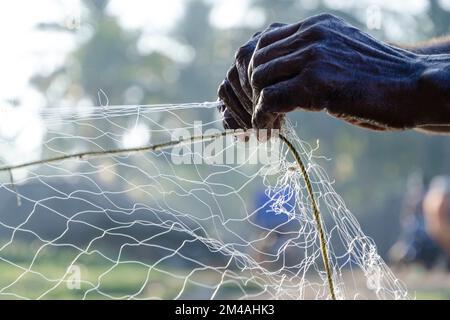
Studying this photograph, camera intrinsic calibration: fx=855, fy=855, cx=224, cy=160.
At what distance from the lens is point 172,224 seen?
1.64 meters

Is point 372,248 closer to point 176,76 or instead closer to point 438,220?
point 438,220

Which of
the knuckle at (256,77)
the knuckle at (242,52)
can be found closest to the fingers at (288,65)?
the knuckle at (256,77)

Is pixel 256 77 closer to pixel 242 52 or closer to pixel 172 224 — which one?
pixel 242 52

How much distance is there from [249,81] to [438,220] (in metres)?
8.28

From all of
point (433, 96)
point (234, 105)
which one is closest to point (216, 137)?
point (234, 105)

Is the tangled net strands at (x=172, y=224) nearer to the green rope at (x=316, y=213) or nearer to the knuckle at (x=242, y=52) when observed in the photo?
the green rope at (x=316, y=213)

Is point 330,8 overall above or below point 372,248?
above

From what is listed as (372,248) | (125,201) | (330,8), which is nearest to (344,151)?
(330,8)

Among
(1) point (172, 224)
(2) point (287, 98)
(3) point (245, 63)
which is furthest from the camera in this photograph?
(1) point (172, 224)

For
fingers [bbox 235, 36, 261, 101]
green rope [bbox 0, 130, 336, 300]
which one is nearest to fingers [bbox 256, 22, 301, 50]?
fingers [bbox 235, 36, 261, 101]

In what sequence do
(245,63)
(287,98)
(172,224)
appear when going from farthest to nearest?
(172,224), (245,63), (287,98)

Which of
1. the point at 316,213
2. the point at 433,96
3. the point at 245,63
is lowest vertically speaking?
the point at 316,213

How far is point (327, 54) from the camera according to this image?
4.24ft

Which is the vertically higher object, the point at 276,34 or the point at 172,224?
the point at 276,34
